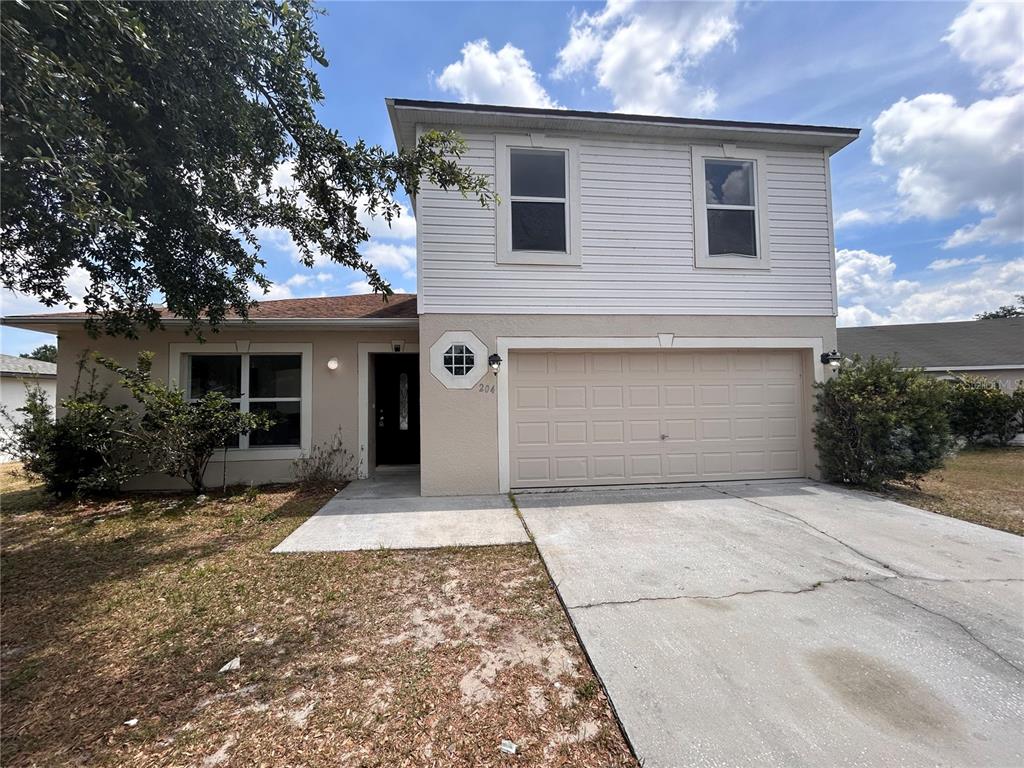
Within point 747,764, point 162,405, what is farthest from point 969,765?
point 162,405

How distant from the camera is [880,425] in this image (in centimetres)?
636

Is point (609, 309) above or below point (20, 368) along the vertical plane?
above

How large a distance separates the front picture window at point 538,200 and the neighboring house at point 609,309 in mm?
31

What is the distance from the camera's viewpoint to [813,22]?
643 cm

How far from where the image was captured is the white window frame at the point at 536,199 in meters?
6.46

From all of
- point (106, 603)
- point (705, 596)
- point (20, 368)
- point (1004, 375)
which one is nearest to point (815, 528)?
point (705, 596)

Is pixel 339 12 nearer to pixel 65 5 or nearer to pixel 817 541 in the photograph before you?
pixel 65 5

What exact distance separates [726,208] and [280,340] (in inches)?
318

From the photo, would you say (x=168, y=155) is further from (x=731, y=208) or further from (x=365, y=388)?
(x=731, y=208)

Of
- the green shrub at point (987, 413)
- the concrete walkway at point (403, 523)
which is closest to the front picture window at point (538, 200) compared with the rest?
the concrete walkway at point (403, 523)

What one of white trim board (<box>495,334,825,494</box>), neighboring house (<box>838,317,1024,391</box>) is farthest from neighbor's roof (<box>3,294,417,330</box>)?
neighboring house (<box>838,317,1024,391</box>)

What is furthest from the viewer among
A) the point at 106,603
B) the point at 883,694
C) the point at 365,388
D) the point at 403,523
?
the point at 365,388

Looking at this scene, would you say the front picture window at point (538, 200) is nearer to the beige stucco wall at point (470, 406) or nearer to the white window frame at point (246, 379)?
the beige stucco wall at point (470, 406)

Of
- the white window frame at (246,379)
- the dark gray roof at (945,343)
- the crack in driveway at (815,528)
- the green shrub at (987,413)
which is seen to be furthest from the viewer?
the dark gray roof at (945,343)
